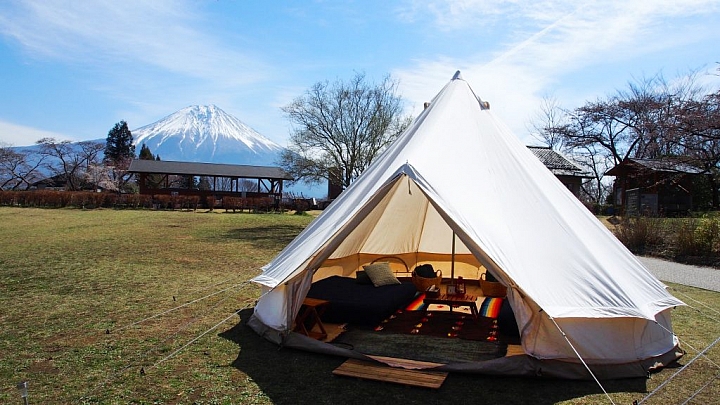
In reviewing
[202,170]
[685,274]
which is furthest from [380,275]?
[202,170]

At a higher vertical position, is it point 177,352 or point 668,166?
point 668,166

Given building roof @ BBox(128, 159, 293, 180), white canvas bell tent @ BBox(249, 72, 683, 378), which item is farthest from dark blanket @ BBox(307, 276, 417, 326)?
building roof @ BBox(128, 159, 293, 180)

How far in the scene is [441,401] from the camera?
12.2 feet

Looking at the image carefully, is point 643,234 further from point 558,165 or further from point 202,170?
point 202,170

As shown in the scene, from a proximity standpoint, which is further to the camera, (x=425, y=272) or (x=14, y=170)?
(x=14, y=170)

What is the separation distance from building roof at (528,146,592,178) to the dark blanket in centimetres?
1871

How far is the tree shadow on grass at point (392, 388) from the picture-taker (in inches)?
148

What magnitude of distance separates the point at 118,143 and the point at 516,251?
47.8 meters

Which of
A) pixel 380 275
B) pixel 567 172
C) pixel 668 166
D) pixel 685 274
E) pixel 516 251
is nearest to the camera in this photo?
pixel 516 251

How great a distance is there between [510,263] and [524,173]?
1.41 meters

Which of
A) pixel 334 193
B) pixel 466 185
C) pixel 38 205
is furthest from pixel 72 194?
pixel 466 185

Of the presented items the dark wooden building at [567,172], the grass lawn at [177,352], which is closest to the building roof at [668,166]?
the dark wooden building at [567,172]

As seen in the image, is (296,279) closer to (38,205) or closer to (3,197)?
(38,205)

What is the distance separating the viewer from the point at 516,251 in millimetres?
4402
